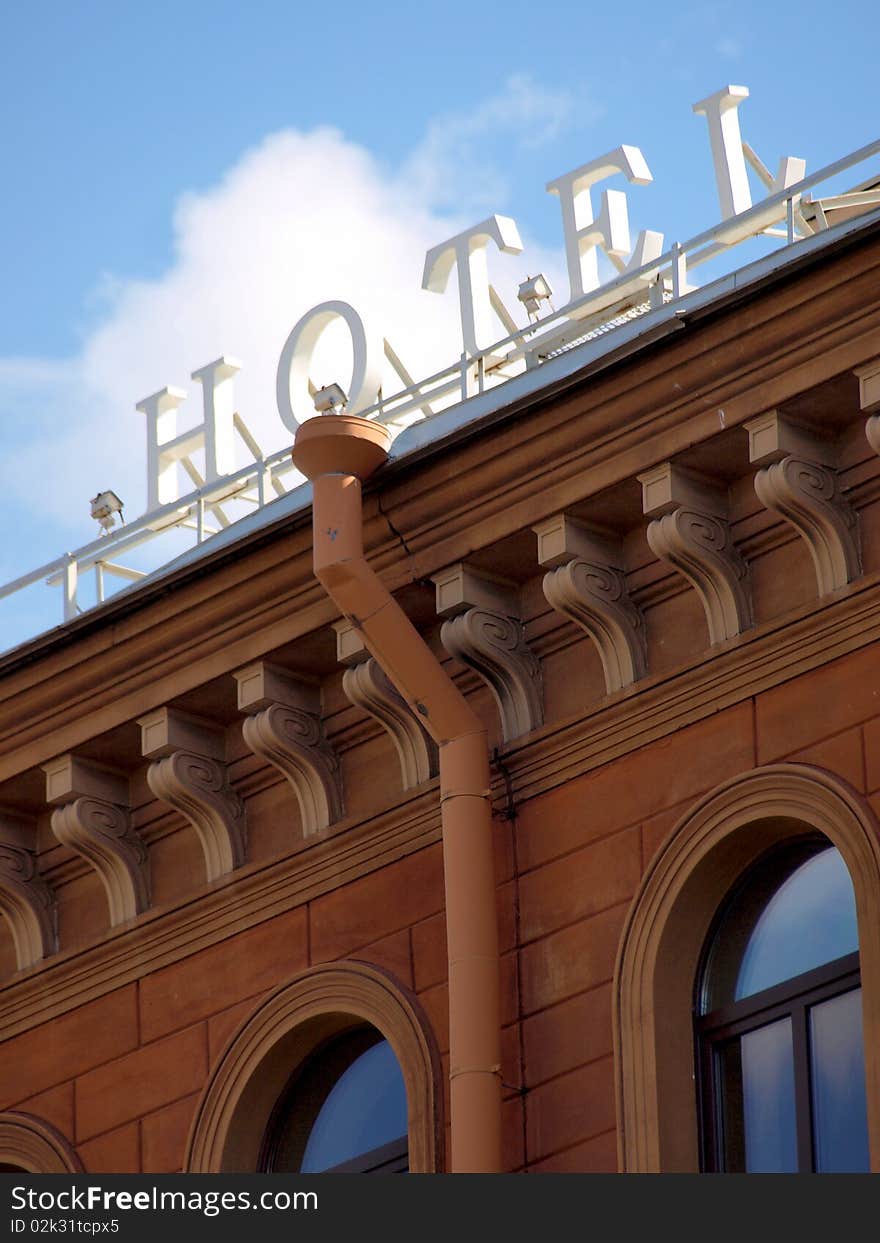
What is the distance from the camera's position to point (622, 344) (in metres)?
13.9

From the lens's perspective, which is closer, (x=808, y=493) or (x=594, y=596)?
(x=808, y=493)

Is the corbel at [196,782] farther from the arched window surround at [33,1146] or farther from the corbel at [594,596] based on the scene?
the corbel at [594,596]

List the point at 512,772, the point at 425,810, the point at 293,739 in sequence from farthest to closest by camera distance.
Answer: the point at 293,739 → the point at 425,810 → the point at 512,772

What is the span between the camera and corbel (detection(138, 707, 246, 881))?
607 inches

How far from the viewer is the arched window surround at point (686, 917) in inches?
515

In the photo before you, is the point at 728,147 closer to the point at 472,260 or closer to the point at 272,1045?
the point at 472,260

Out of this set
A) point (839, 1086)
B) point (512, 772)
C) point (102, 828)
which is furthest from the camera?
point (102, 828)

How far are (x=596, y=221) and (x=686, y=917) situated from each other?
3.96 m

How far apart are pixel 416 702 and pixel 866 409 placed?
91.1 inches

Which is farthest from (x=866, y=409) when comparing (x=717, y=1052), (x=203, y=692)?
(x=203, y=692)

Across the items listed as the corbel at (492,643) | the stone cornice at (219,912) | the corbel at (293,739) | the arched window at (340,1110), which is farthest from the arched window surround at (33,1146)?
the corbel at (492,643)

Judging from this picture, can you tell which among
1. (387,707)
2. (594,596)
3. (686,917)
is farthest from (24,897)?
(686,917)

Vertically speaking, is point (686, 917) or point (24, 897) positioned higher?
point (24, 897)

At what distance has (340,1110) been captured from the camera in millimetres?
14906
